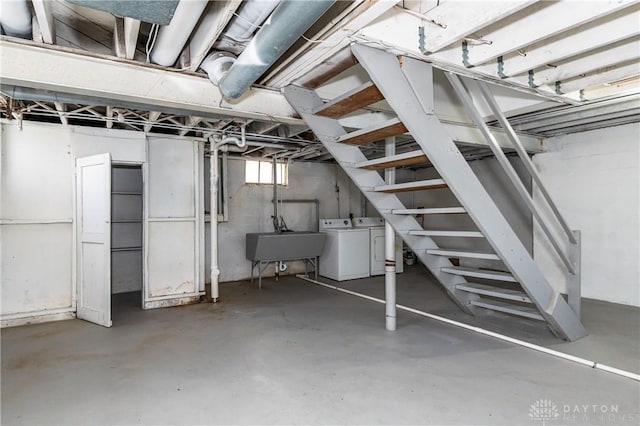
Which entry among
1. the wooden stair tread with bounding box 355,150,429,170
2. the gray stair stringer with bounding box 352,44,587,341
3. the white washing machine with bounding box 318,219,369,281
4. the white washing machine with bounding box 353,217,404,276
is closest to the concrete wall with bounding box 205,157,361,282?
the white washing machine with bounding box 318,219,369,281

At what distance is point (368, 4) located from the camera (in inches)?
67.7

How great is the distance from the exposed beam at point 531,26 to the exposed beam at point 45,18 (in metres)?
2.14

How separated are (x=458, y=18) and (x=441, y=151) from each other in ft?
2.61

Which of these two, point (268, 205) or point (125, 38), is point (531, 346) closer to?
point (125, 38)

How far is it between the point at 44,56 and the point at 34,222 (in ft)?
8.25

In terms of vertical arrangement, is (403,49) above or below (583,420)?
above

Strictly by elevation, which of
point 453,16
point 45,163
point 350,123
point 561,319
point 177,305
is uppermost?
point 453,16

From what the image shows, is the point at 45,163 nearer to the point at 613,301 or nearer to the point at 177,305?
the point at 177,305

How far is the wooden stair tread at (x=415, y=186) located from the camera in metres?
2.62

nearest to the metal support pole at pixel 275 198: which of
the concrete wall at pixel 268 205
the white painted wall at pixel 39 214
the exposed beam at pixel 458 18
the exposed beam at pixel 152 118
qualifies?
the concrete wall at pixel 268 205

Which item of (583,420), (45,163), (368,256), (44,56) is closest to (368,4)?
(44,56)

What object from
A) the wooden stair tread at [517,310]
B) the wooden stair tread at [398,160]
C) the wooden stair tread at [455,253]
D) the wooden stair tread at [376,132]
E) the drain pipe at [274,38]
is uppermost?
the drain pipe at [274,38]

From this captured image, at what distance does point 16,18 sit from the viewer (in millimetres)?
1896

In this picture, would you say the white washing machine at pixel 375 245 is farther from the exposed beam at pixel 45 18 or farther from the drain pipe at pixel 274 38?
the exposed beam at pixel 45 18
